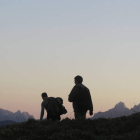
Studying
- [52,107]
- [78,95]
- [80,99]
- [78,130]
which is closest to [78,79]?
[78,95]

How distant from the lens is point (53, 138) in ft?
39.1

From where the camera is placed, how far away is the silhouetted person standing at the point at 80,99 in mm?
15156

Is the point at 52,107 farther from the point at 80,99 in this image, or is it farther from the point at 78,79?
the point at 78,79

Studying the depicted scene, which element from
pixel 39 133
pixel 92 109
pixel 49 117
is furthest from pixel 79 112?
pixel 39 133

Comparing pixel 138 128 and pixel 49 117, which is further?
pixel 49 117

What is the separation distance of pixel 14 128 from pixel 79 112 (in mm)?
3177

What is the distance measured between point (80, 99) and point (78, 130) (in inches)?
107

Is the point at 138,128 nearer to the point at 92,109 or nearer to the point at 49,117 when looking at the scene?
the point at 92,109

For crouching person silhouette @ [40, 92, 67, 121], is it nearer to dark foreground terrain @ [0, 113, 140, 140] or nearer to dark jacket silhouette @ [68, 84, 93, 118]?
dark jacket silhouette @ [68, 84, 93, 118]

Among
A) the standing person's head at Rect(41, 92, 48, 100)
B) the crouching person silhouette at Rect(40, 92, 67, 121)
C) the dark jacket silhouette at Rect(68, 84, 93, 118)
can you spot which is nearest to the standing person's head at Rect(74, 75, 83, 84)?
the dark jacket silhouette at Rect(68, 84, 93, 118)

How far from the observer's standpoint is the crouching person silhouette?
1617 cm

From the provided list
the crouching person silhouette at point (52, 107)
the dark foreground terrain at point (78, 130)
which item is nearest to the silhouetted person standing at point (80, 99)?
the dark foreground terrain at point (78, 130)

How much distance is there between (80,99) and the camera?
49.9 feet

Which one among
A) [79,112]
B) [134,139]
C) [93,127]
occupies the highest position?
[79,112]
